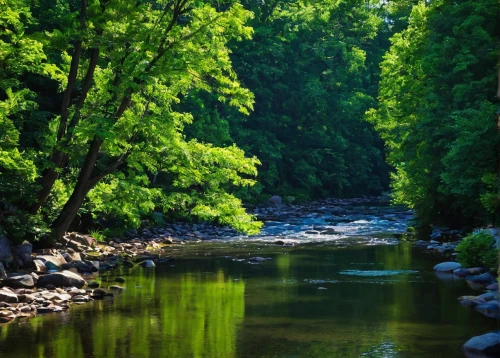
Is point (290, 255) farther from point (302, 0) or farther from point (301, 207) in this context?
point (302, 0)

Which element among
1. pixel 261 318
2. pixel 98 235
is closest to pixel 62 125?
pixel 98 235

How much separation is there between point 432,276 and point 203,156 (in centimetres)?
818

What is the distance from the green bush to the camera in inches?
853

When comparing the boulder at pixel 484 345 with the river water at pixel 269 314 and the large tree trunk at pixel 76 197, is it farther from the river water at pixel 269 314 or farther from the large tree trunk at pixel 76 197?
the large tree trunk at pixel 76 197

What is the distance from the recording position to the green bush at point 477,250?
21.7 meters

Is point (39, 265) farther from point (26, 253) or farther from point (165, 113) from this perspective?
point (165, 113)

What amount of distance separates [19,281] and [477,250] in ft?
42.2

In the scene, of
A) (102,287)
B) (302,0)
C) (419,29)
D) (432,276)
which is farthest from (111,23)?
(302,0)

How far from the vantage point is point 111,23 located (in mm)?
21844

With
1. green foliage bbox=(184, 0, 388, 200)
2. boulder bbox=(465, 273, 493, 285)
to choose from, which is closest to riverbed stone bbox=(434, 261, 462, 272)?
boulder bbox=(465, 273, 493, 285)

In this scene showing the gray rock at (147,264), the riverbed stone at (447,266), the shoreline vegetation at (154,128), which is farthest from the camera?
the gray rock at (147,264)

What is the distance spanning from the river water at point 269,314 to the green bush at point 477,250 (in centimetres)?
148

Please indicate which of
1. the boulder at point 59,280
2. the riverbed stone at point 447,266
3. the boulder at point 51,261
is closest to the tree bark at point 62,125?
the boulder at point 51,261

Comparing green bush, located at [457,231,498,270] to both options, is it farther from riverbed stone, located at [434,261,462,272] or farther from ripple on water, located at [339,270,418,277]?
ripple on water, located at [339,270,418,277]
